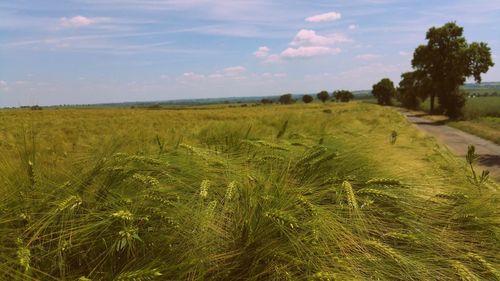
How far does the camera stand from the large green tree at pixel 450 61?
35.3 m

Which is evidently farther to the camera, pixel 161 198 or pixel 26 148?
pixel 26 148

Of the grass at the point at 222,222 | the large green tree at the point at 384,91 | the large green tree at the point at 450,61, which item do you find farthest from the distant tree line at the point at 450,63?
the large green tree at the point at 384,91

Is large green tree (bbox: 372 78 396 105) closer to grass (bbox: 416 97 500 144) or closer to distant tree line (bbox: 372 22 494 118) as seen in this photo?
Result: grass (bbox: 416 97 500 144)

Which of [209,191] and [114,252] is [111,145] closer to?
[209,191]

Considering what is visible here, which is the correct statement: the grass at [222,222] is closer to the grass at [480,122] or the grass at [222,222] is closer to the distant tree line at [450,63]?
the grass at [480,122]

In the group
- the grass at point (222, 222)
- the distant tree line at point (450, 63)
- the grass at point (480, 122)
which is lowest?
the grass at point (480, 122)

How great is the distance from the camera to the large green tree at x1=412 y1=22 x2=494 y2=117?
3534 cm

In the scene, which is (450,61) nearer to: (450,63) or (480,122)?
(450,63)

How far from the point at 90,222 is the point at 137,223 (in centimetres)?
21

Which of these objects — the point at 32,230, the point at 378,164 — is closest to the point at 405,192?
the point at 378,164

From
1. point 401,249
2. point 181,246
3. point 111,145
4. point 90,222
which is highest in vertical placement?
point 111,145

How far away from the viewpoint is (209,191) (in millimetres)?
2410

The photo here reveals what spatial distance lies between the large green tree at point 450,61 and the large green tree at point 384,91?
274 ft

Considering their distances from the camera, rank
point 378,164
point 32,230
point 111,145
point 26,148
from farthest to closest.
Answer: point 378,164 → point 111,145 → point 26,148 → point 32,230
